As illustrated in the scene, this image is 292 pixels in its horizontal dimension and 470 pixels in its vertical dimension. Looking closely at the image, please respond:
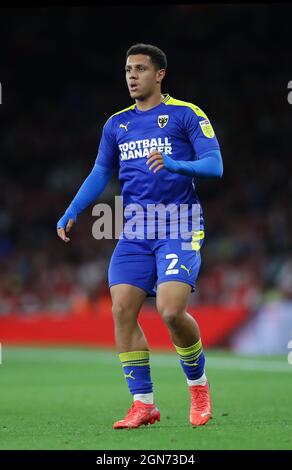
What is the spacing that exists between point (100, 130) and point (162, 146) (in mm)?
19056

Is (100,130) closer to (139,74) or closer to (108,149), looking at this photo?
(108,149)

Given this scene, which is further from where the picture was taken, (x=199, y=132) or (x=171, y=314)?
(x=199, y=132)

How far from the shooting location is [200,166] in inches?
265

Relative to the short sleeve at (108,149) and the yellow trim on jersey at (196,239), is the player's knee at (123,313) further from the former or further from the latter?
the short sleeve at (108,149)

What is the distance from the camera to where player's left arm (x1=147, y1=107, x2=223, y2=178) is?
6496mm

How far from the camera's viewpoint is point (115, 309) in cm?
696

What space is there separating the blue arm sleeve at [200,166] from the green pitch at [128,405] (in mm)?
1718

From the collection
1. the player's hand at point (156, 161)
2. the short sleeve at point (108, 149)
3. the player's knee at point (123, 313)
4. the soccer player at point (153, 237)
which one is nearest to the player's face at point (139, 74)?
the soccer player at point (153, 237)

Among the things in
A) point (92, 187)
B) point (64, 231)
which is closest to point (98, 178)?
point (92, 187)

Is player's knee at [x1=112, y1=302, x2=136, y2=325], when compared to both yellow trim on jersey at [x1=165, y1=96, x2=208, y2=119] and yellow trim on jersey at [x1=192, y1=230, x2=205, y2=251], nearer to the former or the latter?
yellow trim on jersey at [x1=192, y1=230, x2=205, y2=251]

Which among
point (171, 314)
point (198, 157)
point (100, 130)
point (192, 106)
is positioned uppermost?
point (100, 130)

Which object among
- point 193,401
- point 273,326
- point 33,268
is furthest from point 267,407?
point 33,268

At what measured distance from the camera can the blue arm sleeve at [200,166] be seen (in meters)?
6.55

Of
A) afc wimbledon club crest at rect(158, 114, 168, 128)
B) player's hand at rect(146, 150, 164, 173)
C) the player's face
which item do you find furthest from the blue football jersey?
player's hand at rect(146, 150, 164, 173)
